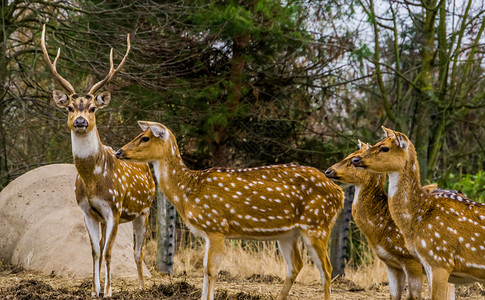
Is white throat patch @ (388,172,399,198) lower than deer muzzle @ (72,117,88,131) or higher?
lower

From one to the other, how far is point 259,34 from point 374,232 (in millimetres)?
5951

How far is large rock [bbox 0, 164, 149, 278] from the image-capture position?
769 centimetres

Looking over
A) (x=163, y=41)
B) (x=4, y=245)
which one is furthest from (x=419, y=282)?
(x=163, y=41)

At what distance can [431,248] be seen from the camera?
4.86 meters

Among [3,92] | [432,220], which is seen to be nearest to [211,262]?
[432,220]

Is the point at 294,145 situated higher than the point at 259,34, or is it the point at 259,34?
the point at 259,34

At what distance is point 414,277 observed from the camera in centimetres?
552

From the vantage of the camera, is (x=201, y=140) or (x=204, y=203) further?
(x=201, y=140)

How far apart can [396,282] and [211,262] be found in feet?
5.62

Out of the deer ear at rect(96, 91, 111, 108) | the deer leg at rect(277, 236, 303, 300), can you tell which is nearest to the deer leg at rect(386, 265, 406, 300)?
the deer leg at rect(277, 236, 303, 300)

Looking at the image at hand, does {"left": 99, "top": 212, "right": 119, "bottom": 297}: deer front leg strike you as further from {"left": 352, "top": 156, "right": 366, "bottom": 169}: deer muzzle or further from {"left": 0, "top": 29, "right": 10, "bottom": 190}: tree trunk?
{"left": 0, "top": 29, "right": 10, "bottom": 190}: tree trunk

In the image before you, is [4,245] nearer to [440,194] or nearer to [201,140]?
[201,140]

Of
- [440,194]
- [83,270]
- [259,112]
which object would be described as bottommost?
[83,270]

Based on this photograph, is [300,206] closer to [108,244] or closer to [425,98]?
[108,244]
